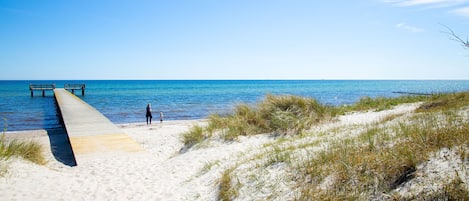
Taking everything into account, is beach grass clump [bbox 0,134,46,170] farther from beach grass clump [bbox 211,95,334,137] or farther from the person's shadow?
beach grass clump [bbox 211,95,334,137]

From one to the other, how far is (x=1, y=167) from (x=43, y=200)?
1.87 metres

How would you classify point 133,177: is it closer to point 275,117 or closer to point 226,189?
point 226,189

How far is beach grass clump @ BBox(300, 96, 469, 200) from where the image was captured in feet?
12.9

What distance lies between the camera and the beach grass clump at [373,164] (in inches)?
155

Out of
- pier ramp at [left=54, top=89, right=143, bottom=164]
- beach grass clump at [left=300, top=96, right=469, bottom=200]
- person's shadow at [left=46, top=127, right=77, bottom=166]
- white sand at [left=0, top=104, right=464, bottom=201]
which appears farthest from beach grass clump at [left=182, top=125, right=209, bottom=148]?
beach grass clump at [left=300, top=96, right=469, bottom=200]

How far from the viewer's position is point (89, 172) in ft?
26.3

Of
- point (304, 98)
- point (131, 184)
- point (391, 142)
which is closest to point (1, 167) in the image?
point (131, 184)

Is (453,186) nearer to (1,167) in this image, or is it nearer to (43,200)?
(43,200)

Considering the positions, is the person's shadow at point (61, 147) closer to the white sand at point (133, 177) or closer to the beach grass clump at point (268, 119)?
the white sand at point (133, 177)

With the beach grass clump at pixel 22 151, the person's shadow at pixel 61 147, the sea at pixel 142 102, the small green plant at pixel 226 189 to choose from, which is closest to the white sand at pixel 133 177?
the small green plant at pixel 226 189

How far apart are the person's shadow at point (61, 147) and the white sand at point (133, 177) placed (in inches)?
101

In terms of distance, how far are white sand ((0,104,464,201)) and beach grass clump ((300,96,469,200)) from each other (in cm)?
73

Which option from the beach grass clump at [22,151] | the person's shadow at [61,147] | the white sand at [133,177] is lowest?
the person's shadow at [61,147]

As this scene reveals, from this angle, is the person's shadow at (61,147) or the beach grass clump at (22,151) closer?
the beach grass clump at (22,151)
